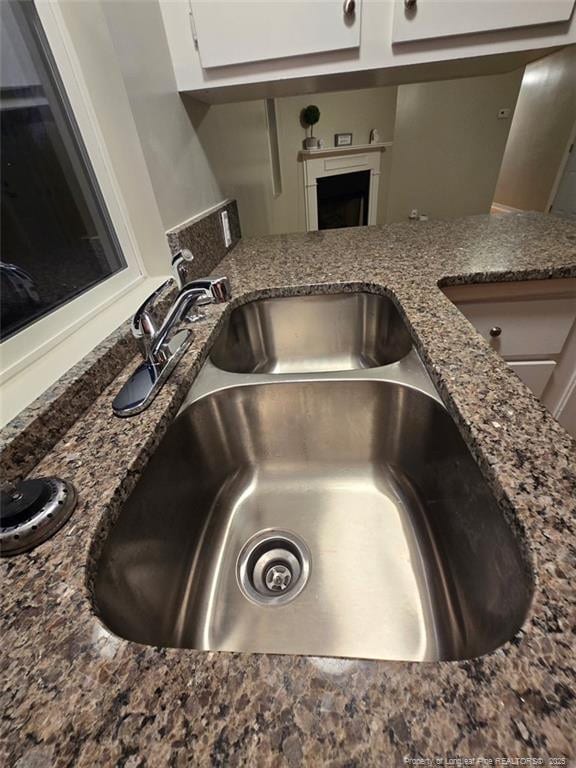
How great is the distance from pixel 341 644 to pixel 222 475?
369mm

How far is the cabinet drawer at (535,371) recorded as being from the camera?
1.10 meters

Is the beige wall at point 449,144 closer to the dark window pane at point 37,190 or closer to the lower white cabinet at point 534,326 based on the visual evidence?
the lower white cabinet at point 534,326

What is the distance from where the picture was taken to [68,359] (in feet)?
1.91

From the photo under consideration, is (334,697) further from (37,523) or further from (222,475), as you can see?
(222,475)

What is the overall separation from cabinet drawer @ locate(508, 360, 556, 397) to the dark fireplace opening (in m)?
4.15

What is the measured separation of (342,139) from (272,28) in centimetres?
400

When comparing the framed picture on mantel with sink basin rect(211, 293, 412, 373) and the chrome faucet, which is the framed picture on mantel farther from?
the chrome faucet

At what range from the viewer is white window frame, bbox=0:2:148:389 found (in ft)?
1.91

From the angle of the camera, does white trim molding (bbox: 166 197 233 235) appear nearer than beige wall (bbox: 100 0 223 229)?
No

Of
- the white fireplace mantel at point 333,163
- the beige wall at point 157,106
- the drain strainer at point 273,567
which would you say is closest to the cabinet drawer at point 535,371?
the drain strainer at point 273,567

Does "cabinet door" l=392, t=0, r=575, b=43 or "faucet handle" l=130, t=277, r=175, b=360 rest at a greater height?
"cabinet door" l=392, t=0, r=575, b=43

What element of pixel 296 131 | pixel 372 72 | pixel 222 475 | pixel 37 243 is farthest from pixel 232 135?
pixel 296 131

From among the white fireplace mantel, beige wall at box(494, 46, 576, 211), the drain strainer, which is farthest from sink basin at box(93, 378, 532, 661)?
beige wall at box(494, 46, 576, 211)

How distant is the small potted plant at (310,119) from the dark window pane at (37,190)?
13.6 ft
